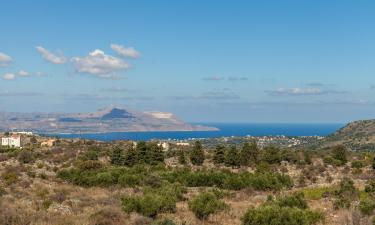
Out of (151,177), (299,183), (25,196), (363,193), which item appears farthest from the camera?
(299,183)

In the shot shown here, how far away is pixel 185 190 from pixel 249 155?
81.7 ft

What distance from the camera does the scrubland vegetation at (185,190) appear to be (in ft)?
68.1

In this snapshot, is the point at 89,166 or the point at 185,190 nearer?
the point at 185,190

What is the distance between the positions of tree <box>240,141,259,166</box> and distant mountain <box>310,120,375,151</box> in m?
72.2

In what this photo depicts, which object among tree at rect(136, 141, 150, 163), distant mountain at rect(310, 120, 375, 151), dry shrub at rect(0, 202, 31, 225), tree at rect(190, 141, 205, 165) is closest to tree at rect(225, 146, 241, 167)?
tree at rect(190, 141, 205, 165)

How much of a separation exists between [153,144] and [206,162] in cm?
722

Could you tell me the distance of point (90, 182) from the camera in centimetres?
3784

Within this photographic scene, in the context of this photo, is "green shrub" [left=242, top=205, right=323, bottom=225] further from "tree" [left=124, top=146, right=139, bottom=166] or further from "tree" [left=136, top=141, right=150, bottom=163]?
"tree" [left=136, top=141, right=150, bottom=163]

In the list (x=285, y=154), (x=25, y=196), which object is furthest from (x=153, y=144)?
(x=25, y=196)

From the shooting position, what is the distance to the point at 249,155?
187 feet

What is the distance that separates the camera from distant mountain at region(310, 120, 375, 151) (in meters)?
130

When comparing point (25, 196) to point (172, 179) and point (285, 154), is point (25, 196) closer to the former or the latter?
point (172, 179)

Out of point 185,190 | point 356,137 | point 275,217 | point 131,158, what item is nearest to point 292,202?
point 275,217

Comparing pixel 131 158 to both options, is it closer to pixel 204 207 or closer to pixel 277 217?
pixel 204 207
